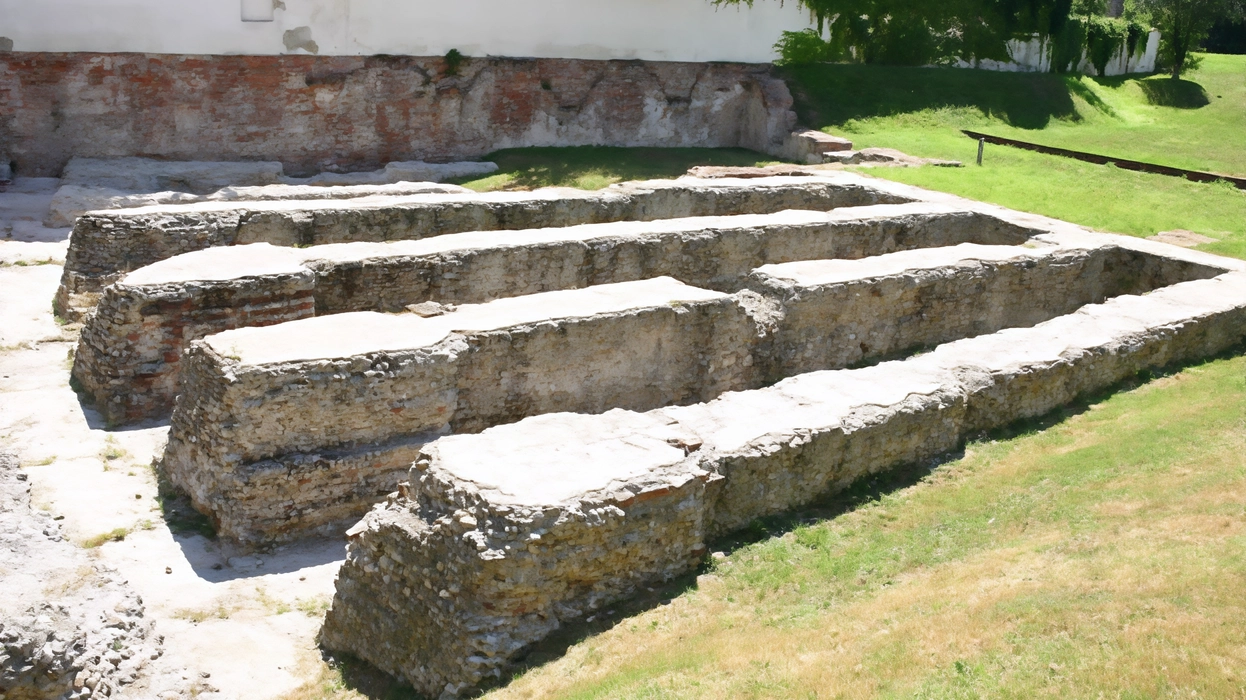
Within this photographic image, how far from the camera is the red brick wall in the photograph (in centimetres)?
1447

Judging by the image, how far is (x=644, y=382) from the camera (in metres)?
7.86

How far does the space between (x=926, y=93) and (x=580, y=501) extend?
57.3 feet

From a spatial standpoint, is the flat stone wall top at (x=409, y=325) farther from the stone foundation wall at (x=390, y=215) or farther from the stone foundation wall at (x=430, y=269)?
the stone foundation wall at (x=390, y=215)

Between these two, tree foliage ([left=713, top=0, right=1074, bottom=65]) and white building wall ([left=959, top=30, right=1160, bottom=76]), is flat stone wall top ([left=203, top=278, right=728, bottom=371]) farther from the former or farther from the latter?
white building wall ([left=959, top=30, right=1160, bottom=76])

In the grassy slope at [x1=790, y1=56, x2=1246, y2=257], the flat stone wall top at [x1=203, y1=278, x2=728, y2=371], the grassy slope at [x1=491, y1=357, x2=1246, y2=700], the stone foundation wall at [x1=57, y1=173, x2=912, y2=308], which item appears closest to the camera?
the grassy slope at [x1=491, y1=357, x2=1246, y2=700]

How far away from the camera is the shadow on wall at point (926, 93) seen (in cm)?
1933

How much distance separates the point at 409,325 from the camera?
22.9 ft

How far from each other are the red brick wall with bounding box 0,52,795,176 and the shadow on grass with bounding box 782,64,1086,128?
780 millimetres

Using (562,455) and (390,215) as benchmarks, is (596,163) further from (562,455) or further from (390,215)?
(562,455)

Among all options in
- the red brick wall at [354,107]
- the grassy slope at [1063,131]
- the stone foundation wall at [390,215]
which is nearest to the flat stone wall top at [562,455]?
the stone foundation wall at [390,215]

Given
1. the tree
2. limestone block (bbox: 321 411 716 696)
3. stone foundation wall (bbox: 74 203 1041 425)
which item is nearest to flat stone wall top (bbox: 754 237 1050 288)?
stone foundation wall (bbox: 74 203 1041 425)

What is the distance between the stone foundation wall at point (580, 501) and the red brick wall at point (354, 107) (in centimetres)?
1167

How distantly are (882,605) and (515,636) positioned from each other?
1627 millimetres

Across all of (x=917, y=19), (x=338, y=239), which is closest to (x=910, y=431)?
(x=338, y=239)
